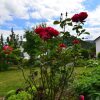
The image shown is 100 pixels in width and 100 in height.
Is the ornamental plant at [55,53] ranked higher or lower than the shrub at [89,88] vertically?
higher

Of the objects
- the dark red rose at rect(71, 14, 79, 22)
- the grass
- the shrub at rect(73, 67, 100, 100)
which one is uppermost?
the dark red rose at rect(71, 14, 79, 22)

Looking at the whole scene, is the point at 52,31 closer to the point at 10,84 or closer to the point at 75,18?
the point at 75,18

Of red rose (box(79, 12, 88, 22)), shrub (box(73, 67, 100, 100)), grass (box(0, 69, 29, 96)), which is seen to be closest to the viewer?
red rose (box(79, 12, 88, 22))

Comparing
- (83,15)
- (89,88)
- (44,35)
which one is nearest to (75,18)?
(83,15)

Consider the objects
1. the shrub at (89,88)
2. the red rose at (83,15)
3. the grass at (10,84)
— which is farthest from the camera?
the grass at (10,84)

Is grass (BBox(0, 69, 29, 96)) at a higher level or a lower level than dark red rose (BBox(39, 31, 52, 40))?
lower

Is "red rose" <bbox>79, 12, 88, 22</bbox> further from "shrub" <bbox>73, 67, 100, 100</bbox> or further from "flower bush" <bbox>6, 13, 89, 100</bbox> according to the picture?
"shrub" <bbox>73, 67, 100, 100</bbox>

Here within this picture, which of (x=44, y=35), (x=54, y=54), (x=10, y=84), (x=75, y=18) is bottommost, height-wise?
(x=10, y=84)

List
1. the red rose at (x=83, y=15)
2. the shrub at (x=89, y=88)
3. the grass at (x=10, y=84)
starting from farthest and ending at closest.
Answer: the grass at (x=10, y=84), the shrub at (x=89, y=88), the red rose at (x=83, y=15)

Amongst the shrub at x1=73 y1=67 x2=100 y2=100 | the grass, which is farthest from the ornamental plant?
the grass

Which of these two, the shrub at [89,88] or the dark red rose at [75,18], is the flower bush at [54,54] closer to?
the dark red rose at [75,18]

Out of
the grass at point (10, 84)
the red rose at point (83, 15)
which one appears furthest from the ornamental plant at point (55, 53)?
the grass at point (10, 84)

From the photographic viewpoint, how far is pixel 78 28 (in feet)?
17.9

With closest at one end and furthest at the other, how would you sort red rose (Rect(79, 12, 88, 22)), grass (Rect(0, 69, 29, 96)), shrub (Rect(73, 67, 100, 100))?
red rose (Rect(79, 12, 88, 22)) < shrub (Rect(73, 67, 100, 100)) < grass (Rect(0, 69, 29, 96))
